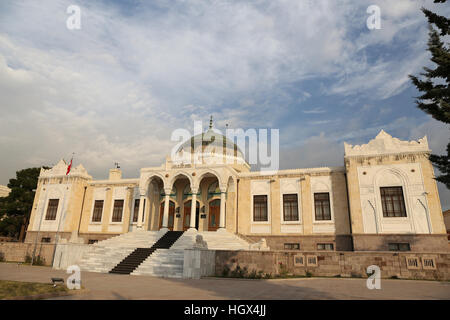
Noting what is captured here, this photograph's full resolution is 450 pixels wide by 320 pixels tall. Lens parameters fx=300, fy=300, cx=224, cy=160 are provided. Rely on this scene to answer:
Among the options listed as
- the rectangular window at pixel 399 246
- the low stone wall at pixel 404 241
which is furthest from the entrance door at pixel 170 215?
the rectangular window at pixel 399 246

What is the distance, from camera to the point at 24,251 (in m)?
20.0

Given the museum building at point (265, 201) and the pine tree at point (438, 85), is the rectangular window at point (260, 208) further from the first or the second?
the pine tree at point (438, 85)

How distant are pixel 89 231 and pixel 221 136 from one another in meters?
14.8

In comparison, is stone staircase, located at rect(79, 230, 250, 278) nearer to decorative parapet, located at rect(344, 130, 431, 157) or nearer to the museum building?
the museum building

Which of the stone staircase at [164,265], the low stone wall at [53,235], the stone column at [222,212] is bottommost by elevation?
the stone staircase at [164,265]

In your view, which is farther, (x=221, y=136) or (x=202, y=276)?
(x=221, y=136)

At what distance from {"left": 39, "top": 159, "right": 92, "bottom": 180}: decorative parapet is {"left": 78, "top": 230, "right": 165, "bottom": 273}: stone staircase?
9.77 m

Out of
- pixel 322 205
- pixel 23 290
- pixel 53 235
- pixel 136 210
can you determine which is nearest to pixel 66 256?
pixel 136 210

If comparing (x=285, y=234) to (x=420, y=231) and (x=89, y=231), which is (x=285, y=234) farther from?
(x=89, y=231)

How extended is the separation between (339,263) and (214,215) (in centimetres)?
1135

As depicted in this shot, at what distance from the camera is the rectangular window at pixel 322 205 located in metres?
21.1

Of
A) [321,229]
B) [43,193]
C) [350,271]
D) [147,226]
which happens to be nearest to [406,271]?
[350,271]

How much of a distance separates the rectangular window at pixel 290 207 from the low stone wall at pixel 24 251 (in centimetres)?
1572

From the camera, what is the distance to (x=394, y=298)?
27.2 ft
